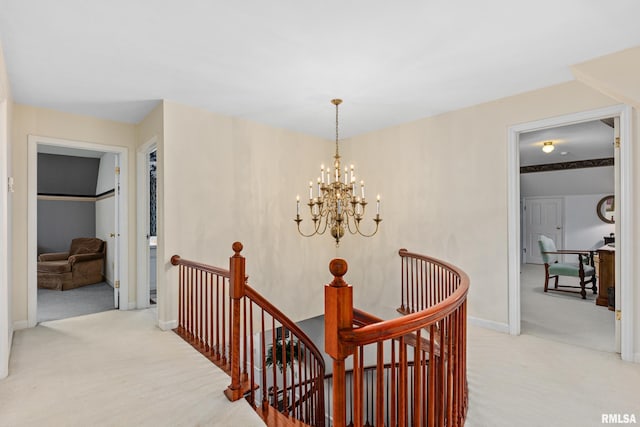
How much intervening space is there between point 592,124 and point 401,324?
491 centimetres

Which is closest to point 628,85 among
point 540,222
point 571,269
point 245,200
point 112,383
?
point 571,269

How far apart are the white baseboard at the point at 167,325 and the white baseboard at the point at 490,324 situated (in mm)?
3281

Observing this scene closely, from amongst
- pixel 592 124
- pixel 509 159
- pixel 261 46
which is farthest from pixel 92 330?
pixel 592 124

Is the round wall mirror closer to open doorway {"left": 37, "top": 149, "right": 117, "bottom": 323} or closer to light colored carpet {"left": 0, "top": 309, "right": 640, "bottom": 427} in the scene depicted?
light colored carpet {"left": 0, "top": 309, "right": 640, "bottom": 427}

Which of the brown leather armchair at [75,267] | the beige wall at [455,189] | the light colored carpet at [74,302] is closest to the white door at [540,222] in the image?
the beige wall at [455,189]

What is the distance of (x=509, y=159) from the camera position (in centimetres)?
346

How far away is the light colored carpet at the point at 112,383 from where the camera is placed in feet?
6.67

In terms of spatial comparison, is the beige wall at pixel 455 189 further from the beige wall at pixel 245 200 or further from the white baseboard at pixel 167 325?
the white baseboard at pixel 167 325

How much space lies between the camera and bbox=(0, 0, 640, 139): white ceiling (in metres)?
2.03

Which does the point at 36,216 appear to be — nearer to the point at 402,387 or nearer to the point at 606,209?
the point at 402,387

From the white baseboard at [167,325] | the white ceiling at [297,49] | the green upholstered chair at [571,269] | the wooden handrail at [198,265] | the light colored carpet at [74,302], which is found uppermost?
the white ceiling at [297,49]

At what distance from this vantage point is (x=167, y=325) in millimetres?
3494

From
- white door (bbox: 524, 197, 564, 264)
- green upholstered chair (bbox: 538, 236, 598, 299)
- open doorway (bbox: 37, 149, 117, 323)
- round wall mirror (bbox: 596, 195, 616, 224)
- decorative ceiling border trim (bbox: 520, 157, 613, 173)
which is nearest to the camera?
green upholstered chair (bbox: 538, 236, 598, 299)

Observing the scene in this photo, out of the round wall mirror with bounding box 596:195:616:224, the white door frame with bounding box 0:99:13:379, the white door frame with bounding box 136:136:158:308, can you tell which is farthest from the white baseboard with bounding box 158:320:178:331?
the round wall mirror with bounding box 596:195:616:224
